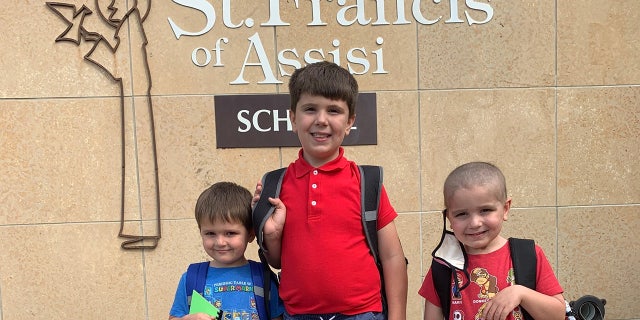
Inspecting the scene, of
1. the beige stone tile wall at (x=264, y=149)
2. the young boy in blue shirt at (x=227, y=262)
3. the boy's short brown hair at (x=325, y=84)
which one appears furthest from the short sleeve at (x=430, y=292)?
the beige stone tile wall at (x=264, y=149)

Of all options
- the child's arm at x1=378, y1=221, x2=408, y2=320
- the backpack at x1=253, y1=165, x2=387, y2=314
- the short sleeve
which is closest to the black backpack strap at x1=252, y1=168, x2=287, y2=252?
the backpack at x1=253, y1=165, x2=387, y2=314

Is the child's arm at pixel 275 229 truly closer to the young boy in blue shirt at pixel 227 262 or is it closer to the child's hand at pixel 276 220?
the child's hand at pixel 276 220

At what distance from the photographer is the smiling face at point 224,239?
2.11m

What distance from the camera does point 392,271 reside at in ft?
6.81

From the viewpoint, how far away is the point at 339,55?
11.9 feet

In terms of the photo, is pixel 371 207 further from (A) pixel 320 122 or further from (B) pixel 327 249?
(A) pixel 320 122

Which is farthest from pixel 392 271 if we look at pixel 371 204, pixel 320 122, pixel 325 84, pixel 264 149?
pixel 264 149

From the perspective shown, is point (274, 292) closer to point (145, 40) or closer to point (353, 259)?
point (353, 259)

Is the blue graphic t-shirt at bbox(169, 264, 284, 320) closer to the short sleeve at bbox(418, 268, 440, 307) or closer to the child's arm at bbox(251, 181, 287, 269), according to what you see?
the child's arm at bbox(251, 181, 287, 269)

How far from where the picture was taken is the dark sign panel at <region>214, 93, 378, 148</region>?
11.8 feet

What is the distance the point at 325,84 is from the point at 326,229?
0.53 metres

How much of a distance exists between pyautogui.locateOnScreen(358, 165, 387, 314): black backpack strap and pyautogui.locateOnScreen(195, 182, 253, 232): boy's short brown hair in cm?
46

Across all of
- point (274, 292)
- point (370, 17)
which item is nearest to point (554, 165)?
point (370, 17)

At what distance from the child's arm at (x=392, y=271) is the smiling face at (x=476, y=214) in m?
0.26
